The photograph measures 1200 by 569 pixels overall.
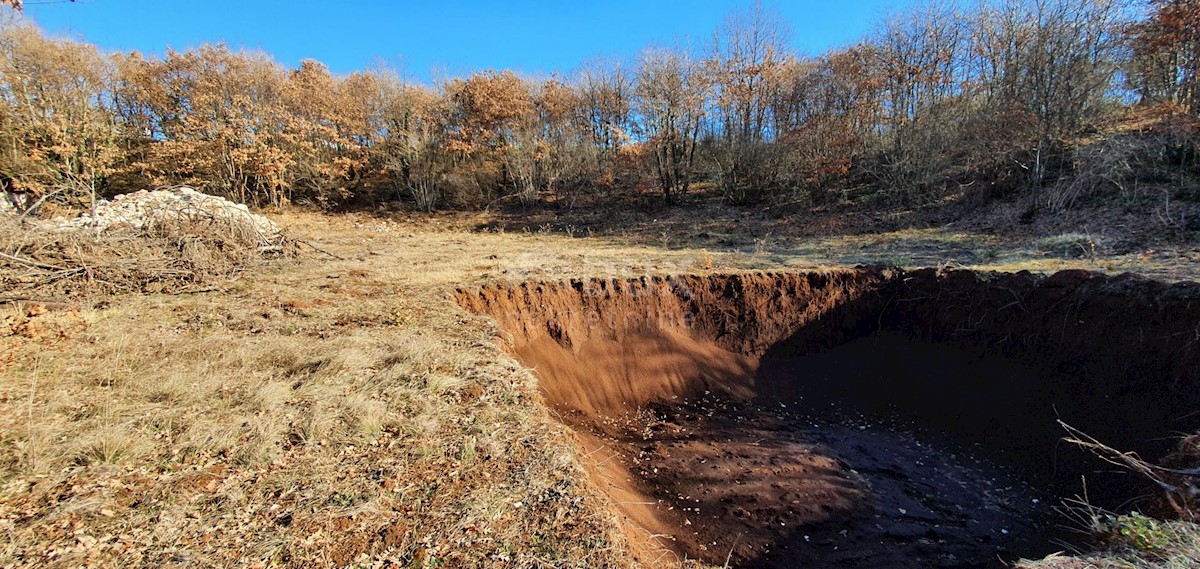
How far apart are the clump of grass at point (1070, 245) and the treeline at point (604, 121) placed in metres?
4.23

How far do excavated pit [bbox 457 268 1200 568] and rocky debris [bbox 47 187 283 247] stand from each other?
16.1 ft

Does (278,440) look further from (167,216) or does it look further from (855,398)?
(855,398)

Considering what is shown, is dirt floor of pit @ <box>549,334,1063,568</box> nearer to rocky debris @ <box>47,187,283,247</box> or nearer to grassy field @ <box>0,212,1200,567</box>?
grassy field @ <box>0,212,1200,567</box>

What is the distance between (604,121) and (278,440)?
64.3 ft

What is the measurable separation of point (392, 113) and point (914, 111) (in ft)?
68.5

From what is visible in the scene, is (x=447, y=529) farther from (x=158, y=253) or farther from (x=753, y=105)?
(x=753, y=105)

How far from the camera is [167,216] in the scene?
803 cm

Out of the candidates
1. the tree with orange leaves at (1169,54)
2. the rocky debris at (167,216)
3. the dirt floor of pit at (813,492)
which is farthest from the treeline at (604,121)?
the dirt floor of pit at (813,492)

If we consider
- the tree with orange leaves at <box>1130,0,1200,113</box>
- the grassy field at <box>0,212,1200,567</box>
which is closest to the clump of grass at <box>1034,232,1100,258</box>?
the grassy field at <box>0,212,1200,567</box>

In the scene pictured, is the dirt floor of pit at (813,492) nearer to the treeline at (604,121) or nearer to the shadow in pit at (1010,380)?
the shadow in pit at (1010,380)

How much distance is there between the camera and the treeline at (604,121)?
529 inches

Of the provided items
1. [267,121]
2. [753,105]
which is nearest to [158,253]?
[267,121]

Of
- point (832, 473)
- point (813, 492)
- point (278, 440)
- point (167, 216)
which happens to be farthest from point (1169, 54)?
point (167, 216)

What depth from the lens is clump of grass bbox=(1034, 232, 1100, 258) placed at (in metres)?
9.16
